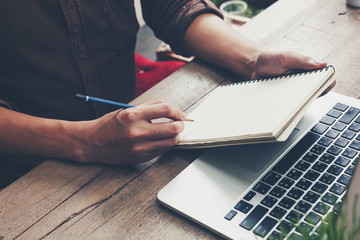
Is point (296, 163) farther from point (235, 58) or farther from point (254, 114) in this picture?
point (235, 58)

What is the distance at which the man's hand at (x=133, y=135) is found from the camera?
71 cm

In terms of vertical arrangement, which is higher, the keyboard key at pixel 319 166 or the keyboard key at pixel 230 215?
the keyboard key at pixel 230 215

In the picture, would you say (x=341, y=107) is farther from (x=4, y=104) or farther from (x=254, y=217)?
(x=4, y=104)

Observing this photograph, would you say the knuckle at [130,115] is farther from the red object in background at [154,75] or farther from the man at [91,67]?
the red object in background at [154,75]

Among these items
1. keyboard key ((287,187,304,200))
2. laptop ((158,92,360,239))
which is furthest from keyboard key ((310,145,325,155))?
keyboard key ((287,187,304,200))

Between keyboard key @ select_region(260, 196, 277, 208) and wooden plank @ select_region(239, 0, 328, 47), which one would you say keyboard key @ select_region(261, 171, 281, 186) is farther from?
wooden plank @ select_region(239, 0, 328, 47)

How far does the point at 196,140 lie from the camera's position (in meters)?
0.71

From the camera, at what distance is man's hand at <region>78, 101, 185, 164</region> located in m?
0.71

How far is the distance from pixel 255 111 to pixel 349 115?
0.20 meters

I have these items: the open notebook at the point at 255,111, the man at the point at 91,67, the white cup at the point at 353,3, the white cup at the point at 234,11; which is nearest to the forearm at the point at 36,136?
the man at the point at 91,67

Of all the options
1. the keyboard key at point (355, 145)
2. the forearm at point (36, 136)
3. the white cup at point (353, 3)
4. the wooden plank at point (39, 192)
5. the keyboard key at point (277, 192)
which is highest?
the forearm at point (36, 136)

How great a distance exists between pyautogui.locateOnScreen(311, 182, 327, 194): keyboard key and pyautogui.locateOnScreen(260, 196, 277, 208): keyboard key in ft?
0.22

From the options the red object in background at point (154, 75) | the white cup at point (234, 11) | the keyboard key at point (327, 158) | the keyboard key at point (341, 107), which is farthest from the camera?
the white cup at point (234, 11)

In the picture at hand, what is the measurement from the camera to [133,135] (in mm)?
706
